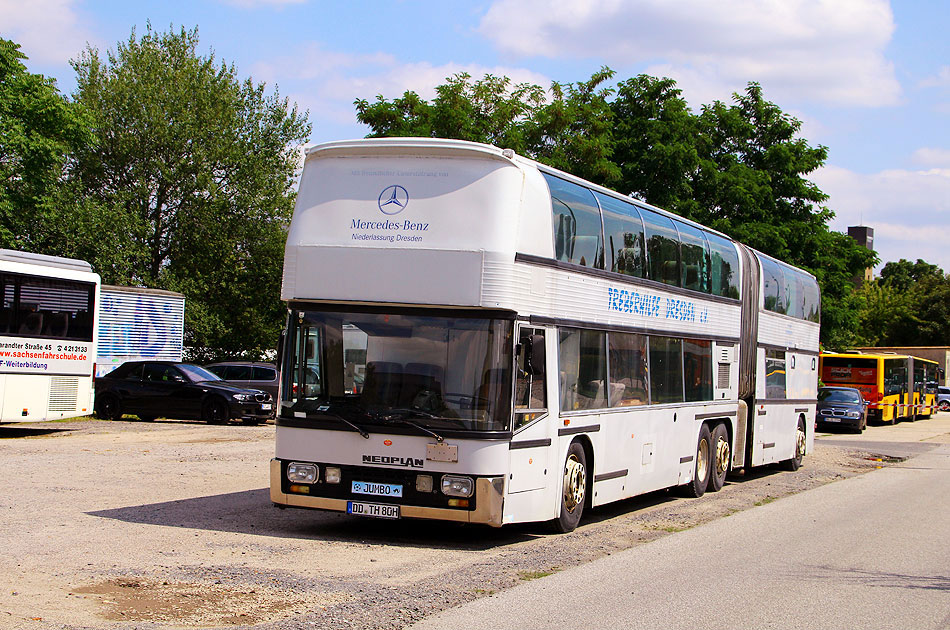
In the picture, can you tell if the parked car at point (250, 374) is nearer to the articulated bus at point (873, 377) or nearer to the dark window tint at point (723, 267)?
the dark window tint at point (723, 267)

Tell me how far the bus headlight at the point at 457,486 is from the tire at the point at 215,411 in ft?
61.8

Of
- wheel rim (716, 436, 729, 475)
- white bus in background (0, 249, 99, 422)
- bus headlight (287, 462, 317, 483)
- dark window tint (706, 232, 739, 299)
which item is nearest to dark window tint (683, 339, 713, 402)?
dark window tint (706, 232, 739, 299)

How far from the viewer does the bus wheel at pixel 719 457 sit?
17.2 metres

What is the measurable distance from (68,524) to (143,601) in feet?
13.0

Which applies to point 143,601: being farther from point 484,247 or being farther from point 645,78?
point 645,78

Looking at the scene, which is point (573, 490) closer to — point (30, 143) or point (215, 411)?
point (215, 411)

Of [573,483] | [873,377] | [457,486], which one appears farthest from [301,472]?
[873,377]

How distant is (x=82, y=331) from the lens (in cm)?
2253

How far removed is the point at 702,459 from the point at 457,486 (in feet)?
25.1

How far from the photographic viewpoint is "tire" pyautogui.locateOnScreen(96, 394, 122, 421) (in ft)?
93.8

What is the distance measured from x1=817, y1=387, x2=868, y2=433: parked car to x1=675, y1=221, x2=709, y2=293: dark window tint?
24.1 metres

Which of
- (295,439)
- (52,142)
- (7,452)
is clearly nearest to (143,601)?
(295,439)

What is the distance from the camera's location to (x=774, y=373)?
20.0 metres

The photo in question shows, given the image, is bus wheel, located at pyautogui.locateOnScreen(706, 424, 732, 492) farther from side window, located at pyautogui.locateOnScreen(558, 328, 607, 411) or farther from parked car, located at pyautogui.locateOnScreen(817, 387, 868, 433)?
parked car, located at pyautogui.locateOnScreen(817, 387, 868, 433)
